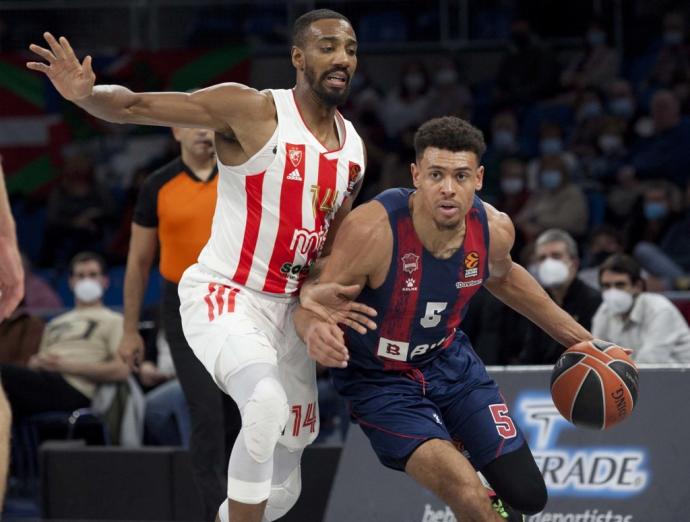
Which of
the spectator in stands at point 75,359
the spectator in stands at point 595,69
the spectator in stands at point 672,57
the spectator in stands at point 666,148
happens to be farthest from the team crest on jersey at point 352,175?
the spectator in stands at point 595,69

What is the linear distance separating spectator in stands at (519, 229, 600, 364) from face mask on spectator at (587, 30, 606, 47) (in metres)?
5.03

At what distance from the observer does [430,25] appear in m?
12.3

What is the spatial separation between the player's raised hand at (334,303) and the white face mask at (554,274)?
281 centimetres

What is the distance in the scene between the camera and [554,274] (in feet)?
22.6

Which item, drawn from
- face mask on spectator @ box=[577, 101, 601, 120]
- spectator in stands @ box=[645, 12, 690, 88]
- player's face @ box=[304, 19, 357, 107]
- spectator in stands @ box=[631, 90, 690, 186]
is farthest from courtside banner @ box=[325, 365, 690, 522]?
spectator in stands @ box=[645, 12, 690, 88]

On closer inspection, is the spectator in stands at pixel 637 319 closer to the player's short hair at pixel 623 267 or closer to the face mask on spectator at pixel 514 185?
the player's short hair at pixel 623 267

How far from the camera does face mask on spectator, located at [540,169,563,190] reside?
962 cm

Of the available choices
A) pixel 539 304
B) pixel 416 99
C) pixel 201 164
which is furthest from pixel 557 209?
pixel 539 304

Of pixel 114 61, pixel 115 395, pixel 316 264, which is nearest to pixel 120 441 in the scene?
pixel 115 395

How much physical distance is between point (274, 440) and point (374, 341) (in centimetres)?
59

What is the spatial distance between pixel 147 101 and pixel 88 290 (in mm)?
3654

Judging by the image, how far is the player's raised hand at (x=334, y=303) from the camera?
420 centimetres

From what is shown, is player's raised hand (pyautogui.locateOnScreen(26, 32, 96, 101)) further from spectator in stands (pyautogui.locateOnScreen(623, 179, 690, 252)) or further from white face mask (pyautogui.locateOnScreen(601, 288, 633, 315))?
spectator in stands (pyautogui.locateOnScreen(623, 179, 690, 252))

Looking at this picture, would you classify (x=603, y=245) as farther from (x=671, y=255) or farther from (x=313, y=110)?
(x=313, y=110)
